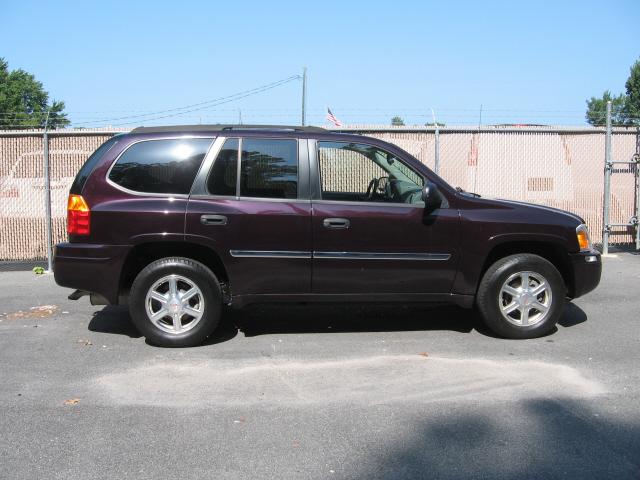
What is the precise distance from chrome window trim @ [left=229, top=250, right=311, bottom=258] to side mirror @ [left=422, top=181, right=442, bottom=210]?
44.6 inches

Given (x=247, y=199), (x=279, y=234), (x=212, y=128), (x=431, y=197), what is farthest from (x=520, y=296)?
(x=212, y=128)

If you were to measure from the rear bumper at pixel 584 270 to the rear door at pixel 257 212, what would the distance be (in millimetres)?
2499

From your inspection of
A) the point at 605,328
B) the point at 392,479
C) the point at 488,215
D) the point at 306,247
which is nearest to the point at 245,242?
the point at 306,247

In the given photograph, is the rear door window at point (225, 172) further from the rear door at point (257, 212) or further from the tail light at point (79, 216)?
the tail light at point (79, 216)

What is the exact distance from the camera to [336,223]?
18.2 ft

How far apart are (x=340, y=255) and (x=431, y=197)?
3.11 feet

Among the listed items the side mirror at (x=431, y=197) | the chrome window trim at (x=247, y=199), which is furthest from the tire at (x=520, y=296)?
the chrome window trim at (x=247, y=199)

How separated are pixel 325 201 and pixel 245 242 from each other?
80cm

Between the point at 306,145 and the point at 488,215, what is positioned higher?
the point at 306,145

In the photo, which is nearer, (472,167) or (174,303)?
(174,303)

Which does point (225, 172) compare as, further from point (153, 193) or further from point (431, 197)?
point (431, 197)

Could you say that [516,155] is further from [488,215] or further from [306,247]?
[306,247]

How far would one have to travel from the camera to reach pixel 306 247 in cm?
554

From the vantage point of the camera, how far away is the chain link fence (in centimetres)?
975
